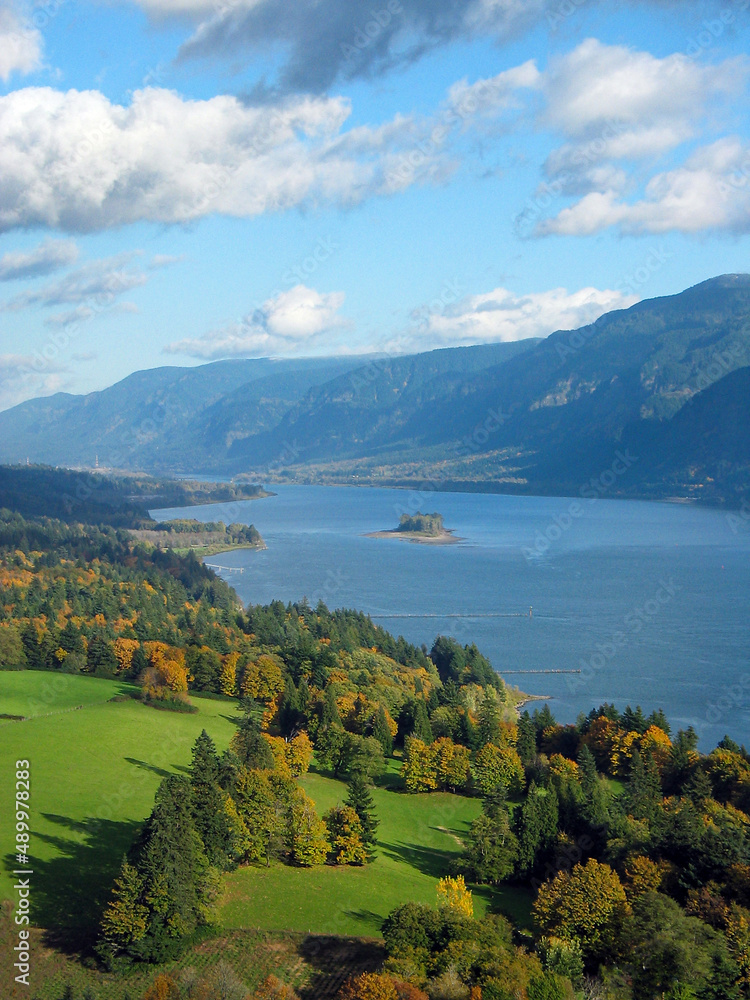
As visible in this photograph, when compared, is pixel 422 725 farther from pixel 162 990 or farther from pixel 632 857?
pixel 162 990

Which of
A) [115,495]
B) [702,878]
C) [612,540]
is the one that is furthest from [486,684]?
[115,495]

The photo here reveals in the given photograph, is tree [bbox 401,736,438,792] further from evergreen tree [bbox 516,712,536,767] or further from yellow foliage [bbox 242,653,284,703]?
yellow foliage [bbox 242,653,284,703]

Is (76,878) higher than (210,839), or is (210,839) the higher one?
(210,839)

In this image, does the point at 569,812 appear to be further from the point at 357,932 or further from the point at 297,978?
the point at 297,978

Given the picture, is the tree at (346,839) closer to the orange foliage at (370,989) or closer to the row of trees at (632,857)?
the row of trees at (632,857)

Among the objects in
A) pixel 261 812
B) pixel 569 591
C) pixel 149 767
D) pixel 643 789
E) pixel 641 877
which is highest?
pixel 261 812

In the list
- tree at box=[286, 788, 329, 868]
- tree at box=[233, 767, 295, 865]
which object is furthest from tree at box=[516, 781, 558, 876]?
tree at box=[233, 767, 295, 865]

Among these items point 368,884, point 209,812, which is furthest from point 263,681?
point 368,884
